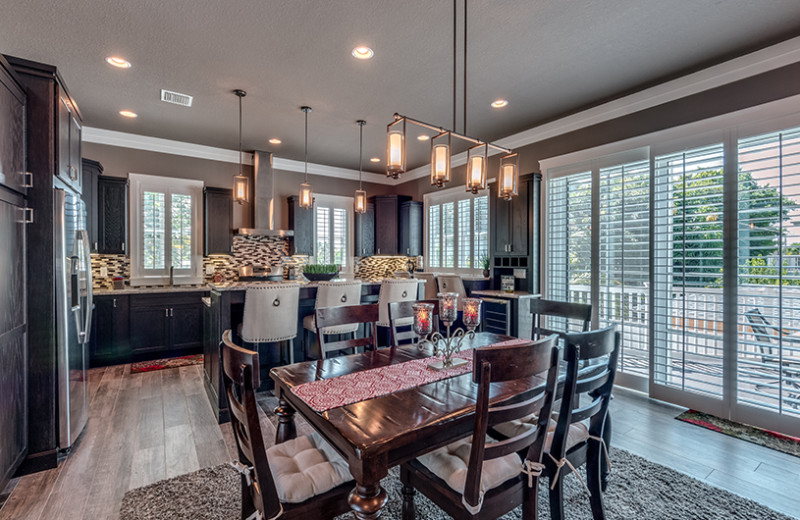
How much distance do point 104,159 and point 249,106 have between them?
2505mm

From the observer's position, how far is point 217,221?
546 cm

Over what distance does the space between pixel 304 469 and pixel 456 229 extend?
5.02 metres

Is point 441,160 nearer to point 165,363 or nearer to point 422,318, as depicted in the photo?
point 422,318

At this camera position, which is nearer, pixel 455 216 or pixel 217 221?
pixel 217 221

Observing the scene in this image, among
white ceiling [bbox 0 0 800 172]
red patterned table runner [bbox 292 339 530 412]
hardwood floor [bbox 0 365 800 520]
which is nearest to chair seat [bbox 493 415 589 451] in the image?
red patterned table runner [bbox 292 339 530 412]

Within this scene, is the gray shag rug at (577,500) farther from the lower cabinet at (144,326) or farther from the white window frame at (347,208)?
the white window frame at (347,208)

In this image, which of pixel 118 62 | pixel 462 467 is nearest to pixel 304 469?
pixel 462 467

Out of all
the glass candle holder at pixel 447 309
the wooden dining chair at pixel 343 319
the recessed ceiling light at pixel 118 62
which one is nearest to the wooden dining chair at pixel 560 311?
the glass candle holder at pixel 447 309

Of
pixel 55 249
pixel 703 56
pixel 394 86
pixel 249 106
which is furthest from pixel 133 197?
pixel 703 56

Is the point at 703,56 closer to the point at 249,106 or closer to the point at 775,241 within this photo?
the point at 775,241

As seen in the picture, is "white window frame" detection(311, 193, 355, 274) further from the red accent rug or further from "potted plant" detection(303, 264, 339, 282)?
"potted plant" detection(303, 264, 339, 282)

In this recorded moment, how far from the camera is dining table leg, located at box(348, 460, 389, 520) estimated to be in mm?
1149

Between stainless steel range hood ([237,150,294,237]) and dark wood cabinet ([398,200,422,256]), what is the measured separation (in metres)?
2.07

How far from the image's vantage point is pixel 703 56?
297 centimetres
